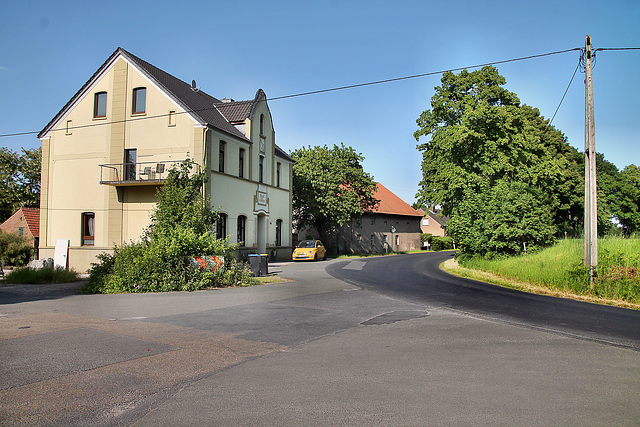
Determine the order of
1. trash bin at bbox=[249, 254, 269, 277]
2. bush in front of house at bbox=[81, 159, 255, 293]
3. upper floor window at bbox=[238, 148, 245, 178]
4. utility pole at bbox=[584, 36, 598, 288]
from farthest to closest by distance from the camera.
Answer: upper floor window at bbox=[238, 148, 245, 178], trash bin at bbox=[249, 254, 269, 277], bush in front of house at bbox=[81, 159, 255, 293], utility pole at bbox=[584, 36, 598, 288]

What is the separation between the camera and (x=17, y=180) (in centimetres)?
4375

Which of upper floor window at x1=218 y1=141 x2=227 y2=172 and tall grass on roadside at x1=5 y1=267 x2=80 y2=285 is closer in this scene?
tall grass on roadside at x1=5 y1=267 x2=80 y2=285

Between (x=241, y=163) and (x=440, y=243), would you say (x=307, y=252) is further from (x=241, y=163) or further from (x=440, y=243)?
(x=440, y=243)

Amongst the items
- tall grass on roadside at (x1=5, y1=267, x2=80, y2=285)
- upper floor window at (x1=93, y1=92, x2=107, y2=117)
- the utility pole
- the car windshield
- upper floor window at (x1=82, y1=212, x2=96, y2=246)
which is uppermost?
upper floor window at (x1=93, y1=92, x2=107, y2=117)

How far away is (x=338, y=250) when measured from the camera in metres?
45.2

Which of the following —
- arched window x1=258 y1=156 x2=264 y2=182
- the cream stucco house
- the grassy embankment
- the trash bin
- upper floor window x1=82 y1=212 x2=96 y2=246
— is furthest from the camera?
arched window x1=258 y1=156 x2=264 y2=182

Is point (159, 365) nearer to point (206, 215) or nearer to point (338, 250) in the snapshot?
point (206, 215)

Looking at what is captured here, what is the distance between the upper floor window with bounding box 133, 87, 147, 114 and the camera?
25.8 meters

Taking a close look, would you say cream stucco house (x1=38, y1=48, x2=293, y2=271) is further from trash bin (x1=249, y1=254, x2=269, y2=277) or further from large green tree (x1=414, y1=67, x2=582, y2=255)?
large green tree (x1=414, y1=67, x2=582, y2=255)

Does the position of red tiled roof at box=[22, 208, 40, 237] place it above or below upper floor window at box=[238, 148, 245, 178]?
below

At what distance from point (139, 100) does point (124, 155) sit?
325 cm

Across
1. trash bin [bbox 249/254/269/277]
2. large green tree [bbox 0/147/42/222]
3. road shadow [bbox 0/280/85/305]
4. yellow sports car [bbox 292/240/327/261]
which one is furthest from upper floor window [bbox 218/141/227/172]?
large green tree [bbox 0/147/42/222]

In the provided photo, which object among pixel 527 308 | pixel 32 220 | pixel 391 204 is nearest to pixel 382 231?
pixel 391 204

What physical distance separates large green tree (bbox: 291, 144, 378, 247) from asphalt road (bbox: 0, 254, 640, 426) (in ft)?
92.7
